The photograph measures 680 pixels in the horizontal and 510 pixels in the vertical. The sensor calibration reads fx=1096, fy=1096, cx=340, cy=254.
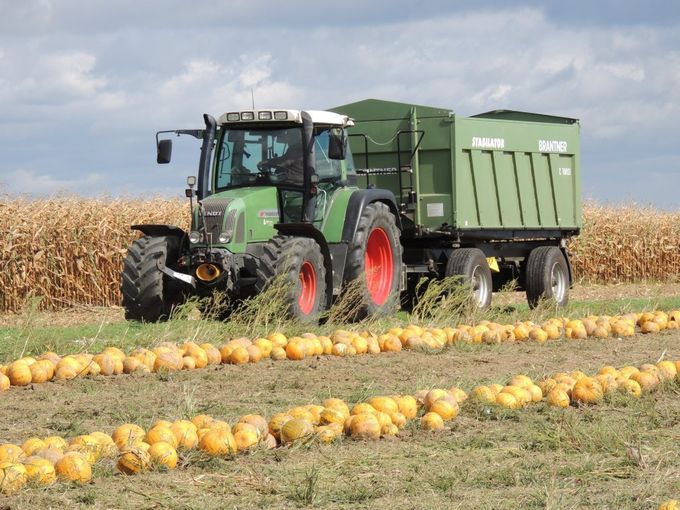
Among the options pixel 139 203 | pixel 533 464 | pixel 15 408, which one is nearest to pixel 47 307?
pixel 139 203

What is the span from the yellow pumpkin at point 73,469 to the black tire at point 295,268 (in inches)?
235

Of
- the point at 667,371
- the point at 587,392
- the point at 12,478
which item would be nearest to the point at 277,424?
the point at 12,478

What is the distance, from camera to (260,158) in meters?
13.0

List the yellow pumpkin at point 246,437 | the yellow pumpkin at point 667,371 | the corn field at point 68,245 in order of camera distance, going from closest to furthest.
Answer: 1. the yellow pumpkin at point 246,437
2. the yellow pumpkin at point 667,371
3. the corn field at point 68,245

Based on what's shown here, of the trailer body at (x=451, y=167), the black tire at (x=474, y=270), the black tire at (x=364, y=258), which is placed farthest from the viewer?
the trailer body at (x=451, y=167)

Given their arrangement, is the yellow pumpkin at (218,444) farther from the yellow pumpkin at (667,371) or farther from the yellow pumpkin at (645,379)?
the yellow pumpkin at (667,371)

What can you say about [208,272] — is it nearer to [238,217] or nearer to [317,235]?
[238,217]

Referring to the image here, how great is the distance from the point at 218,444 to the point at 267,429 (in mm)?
439

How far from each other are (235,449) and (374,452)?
2.48ft

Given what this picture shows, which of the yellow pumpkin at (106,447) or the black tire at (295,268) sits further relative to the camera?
the black tire at (295,268)

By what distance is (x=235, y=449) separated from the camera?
5797 mm

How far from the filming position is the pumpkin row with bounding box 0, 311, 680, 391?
8.78 m

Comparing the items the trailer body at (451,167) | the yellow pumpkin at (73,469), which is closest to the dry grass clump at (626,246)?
the trailer body at (451,167)

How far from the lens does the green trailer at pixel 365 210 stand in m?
12.0
